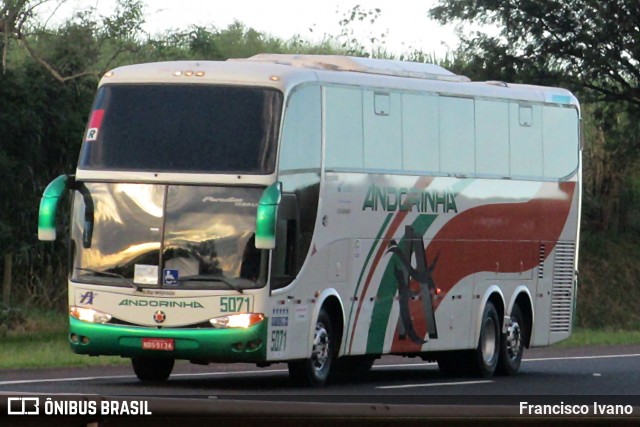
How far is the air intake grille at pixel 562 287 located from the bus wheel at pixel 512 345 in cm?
84

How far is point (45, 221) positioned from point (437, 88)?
581cm

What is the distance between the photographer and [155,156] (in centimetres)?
1825

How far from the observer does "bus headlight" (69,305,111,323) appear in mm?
18125

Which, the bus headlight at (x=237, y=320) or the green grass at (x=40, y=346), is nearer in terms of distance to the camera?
the bus headlight at (x=237, y=320)

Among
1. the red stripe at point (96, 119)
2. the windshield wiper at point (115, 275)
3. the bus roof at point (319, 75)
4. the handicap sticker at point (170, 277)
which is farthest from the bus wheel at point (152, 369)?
the bus roof at point (319, 75)

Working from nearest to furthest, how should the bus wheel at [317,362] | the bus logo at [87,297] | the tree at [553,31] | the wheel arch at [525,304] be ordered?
the bus logo at [87,297], the bus wheel at [317,362], the wheel arch at [525,304], the tree at [553,31]

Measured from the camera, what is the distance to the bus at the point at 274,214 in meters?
17.9

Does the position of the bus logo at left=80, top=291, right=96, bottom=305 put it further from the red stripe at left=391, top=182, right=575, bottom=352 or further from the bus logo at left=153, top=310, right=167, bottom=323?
the red stripe at left=391, top=182, right=575, bottom=352

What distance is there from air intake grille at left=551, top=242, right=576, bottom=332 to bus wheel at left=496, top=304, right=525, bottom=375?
0.84 metres

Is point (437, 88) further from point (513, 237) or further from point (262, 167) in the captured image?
point (262, 167)

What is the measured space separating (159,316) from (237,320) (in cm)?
81

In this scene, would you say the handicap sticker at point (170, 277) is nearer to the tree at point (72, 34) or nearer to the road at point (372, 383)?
the road at point (372, 383)

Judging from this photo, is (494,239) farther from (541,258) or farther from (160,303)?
(160,303)

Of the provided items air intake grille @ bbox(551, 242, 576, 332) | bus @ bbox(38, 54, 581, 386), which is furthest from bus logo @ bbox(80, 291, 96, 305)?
air intake grille @ bbox(551, 242, 576, 332)
